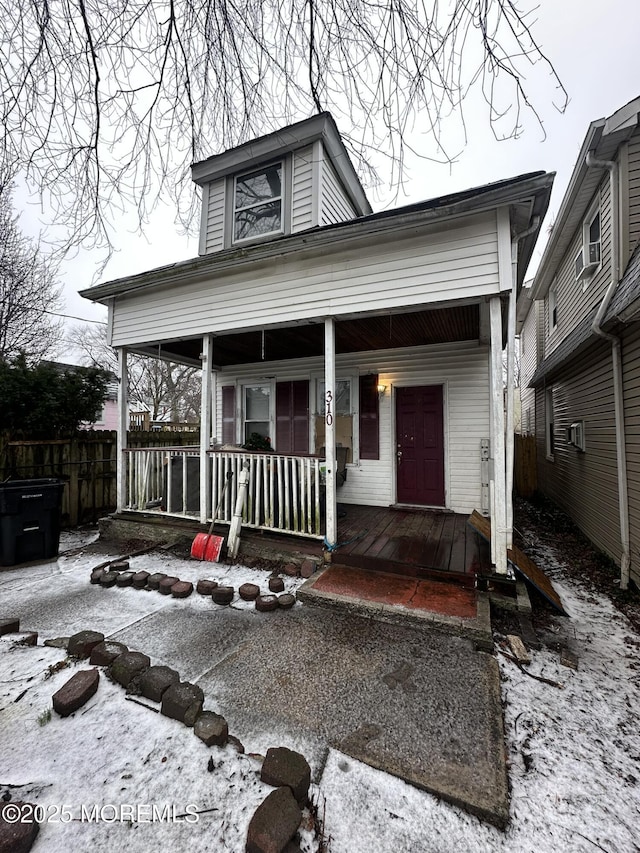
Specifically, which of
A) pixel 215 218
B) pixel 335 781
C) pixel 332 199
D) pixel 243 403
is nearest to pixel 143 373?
pixel 243 403

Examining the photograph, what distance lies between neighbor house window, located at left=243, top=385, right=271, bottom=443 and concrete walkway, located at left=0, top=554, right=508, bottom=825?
3.87m

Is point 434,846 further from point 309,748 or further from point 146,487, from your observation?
point 146,487

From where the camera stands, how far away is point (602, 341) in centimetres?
441

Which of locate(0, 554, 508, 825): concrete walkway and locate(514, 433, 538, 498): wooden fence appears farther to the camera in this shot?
locate(514, 433, 538, 498): wooden fence

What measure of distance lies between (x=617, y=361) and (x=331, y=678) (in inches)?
178

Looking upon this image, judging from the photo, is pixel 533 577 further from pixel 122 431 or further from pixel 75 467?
pixel 75 467

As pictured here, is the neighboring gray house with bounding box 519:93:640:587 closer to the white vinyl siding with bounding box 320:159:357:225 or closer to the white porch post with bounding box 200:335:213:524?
the white vinyl siding with bounding box 320:159:357:225

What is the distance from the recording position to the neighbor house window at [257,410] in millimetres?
6715

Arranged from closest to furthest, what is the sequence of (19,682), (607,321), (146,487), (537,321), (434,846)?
(434,846) → (19,682) → (607,321) → (146,487) → (537,321)

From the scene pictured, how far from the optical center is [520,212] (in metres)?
3.00

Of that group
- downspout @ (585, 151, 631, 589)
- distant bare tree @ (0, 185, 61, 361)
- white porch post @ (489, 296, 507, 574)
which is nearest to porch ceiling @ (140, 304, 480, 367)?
white porch post @ (489, 296, 507, 574)

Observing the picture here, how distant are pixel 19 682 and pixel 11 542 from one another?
274 cm

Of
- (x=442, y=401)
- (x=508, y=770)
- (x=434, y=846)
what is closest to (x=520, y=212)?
(x=442, y=401)

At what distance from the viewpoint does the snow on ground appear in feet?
4.03
